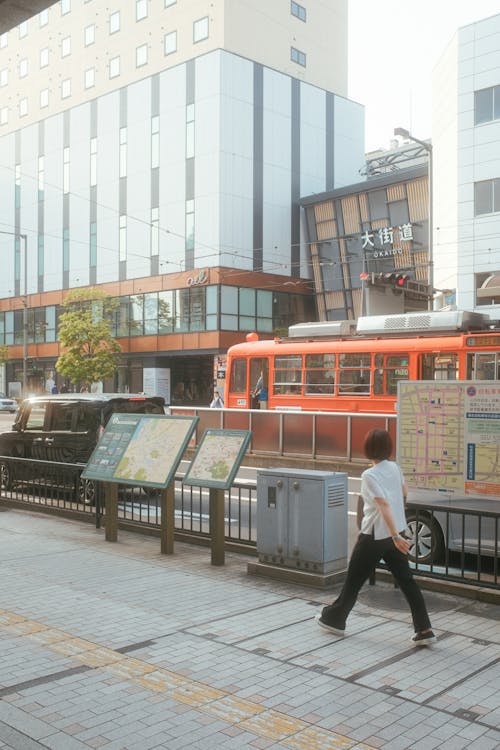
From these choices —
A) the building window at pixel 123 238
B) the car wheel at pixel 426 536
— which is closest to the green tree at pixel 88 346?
the building window at pixel 123 238

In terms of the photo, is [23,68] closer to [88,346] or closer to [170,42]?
[170,42]

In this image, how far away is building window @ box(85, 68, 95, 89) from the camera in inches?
2260

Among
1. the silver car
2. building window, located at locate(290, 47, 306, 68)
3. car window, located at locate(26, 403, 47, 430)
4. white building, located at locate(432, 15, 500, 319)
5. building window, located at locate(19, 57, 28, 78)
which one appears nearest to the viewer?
car window, located at locate(26, 403, 47, 430)

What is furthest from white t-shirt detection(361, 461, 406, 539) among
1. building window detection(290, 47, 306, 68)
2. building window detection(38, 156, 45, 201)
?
building window detection(38, 156, 45, 201)

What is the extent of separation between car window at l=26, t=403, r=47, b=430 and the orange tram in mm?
8352

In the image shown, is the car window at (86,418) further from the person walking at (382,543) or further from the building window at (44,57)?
the building window at (44,57)

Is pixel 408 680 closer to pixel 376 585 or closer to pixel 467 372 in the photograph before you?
pixel 376 585

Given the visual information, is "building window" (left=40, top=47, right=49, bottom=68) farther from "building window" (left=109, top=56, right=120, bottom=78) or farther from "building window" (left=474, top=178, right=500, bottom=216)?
"building window" (left=474, top=178, right=500, bottom=216)

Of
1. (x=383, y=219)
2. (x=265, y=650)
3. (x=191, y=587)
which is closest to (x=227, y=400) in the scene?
(x=191, y=587)

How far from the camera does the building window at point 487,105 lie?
33656mm

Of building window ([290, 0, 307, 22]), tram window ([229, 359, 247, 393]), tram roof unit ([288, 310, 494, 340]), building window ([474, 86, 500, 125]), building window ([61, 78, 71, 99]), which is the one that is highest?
building window ([290, 0, 307, 22])

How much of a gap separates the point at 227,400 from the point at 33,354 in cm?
4037

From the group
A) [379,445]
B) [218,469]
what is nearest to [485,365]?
[218,469]

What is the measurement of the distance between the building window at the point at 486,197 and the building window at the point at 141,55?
1146 inches
